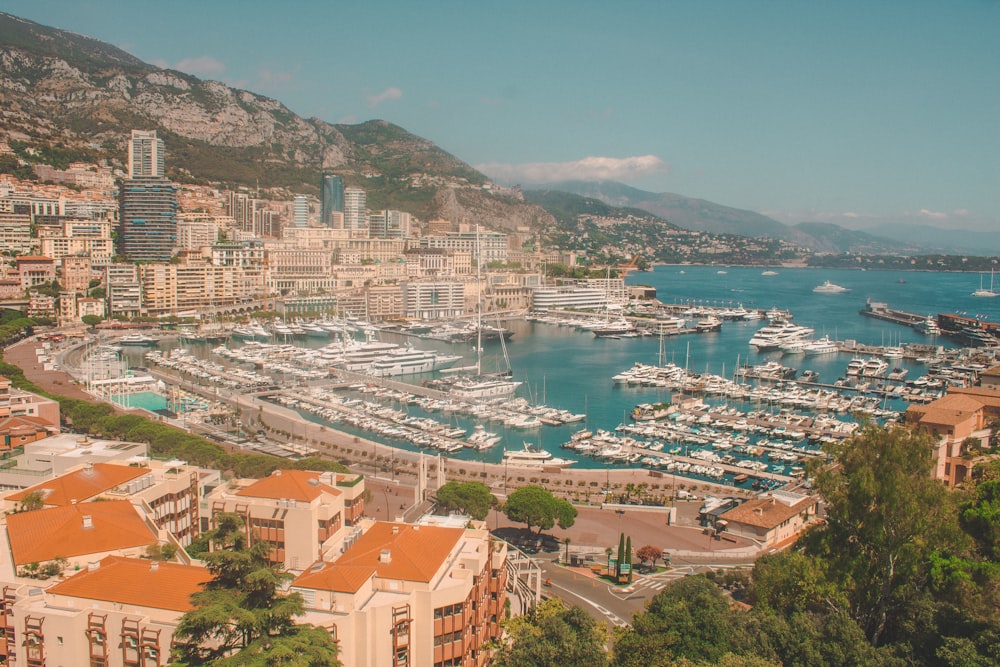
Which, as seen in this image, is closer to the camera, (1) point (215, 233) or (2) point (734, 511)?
(2) point (734, 511)

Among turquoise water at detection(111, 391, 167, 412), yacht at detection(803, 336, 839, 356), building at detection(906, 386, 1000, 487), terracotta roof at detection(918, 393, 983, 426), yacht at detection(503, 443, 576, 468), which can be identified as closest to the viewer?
building at detection(906, 386, 1000, 487)

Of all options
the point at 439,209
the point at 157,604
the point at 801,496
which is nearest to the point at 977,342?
the point at 801,496

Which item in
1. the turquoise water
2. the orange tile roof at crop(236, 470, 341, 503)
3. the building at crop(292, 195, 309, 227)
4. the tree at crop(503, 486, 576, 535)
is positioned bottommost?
the turquoise water

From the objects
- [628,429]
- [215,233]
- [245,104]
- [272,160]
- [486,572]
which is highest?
[245,104]

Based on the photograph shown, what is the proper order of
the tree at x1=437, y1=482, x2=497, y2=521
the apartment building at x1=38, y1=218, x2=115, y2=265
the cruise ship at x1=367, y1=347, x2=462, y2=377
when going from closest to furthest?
the tree at x1=437, y1=482, x2=497, y2=521, the cruise ship at x1=367, y1=347, x2=462, y2=377, the apartment building at x1=38, y1=218, x2=115, y2=265

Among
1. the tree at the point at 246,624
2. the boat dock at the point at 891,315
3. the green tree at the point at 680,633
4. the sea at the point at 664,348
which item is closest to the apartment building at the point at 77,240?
the sea at the point at 664,348

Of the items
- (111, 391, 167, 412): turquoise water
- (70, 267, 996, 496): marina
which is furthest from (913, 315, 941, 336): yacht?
(111, 391, 167, 412): turquoise water

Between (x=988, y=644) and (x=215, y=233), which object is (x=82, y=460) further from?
(x=215, y=233)

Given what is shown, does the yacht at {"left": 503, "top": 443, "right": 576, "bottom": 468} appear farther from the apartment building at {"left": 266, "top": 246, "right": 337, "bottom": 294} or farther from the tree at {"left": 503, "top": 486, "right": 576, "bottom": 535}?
the apartment building at {"left": 266, "top": 246, "right": 337, "bottom": 294}
